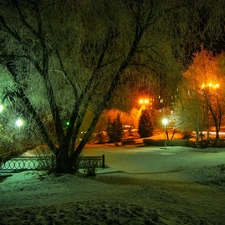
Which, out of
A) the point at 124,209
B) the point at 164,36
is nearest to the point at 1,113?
the point at 164,36

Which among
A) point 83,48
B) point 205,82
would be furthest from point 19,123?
point 205,82

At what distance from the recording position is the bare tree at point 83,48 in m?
11.4

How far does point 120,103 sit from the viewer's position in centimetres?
1409

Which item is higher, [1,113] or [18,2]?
[18,2]

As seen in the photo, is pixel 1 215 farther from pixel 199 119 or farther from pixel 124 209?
pixel 199 119

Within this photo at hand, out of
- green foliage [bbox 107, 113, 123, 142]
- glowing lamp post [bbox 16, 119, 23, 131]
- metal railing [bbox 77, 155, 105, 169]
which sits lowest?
metal railing [bbox 77, 155, 105, 169]

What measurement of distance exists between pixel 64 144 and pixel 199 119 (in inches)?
1326

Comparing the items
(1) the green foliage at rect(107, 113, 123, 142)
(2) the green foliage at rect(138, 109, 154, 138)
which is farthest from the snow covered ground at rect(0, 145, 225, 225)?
(2) the green foliage at rect(138, 109, 154, 138)

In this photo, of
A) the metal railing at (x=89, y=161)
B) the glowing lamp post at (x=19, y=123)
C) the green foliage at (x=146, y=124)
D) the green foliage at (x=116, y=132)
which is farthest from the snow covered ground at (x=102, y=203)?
the green foliage at (x=146, y=124)

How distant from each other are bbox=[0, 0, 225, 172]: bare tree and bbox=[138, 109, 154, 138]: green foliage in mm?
45066

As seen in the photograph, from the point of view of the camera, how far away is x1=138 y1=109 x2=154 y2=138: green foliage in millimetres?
58294

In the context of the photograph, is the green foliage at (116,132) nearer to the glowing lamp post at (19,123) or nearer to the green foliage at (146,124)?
the green foliage at (146,124)

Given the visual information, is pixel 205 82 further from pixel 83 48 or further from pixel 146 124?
pixel 83 48

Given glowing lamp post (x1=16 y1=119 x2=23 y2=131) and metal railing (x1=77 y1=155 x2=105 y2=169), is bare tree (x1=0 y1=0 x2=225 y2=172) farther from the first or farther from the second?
metal railing (x1=77 y1=155 x2=105 y2=169)
